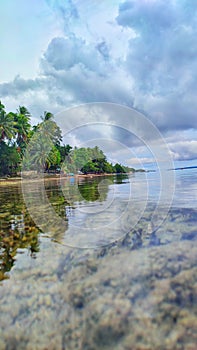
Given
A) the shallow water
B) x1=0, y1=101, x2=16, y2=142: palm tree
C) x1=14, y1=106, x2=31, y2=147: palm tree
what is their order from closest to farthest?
the shallow water → x1=0, y1=101, x2=16, y2=142: palm tree → x1=14, y1=106, x2=31, y2=147: palm tree

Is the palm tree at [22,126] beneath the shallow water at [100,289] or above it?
above

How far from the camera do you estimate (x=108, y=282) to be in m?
3.90

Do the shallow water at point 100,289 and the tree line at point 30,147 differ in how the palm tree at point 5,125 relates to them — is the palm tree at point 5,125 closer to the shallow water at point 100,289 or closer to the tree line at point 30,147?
the tree line at point 30,147

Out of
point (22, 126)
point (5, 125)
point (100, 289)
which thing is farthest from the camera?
point (22, 126)

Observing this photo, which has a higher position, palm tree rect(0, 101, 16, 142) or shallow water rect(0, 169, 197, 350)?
palm tree rect(0, 101, 16, 142)

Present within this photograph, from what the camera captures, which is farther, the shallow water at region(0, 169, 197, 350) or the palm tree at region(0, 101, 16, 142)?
the palm tree at region(0, 101, 16, 142)

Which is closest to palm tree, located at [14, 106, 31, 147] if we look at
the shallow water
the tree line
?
the tree line

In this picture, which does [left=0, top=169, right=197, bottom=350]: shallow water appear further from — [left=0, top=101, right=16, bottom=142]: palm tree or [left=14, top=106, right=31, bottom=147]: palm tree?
[left=14, top=106, right=31, bottom=147]: palm tree

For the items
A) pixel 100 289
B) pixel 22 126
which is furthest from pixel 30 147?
pixel 100 289

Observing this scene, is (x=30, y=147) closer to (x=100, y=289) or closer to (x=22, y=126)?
(x=22, y=126)

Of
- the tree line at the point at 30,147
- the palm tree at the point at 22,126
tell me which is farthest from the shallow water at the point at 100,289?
the palm tree at the point at 22,126

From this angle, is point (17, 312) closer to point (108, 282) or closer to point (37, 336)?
point (37, 336)

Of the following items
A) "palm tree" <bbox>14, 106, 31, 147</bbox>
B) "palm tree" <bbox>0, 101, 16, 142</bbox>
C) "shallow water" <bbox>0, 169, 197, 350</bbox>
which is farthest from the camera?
"palm tree" <bbox>14, 106, 31, 147</bbox>

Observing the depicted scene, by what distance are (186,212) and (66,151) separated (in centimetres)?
6965
